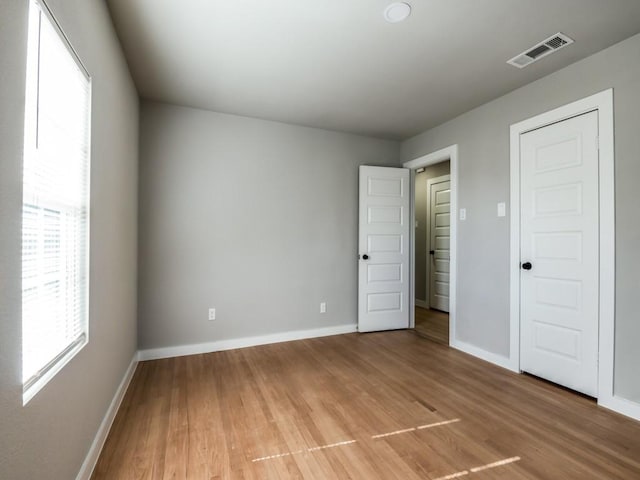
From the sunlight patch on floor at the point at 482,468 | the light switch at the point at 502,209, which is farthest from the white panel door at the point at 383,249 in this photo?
the sunlight patch on floor at the point at 482,468

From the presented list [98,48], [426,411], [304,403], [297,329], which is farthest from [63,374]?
[297,329]

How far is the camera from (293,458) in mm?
1696

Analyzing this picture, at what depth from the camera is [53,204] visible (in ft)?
4.22

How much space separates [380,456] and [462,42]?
272cm

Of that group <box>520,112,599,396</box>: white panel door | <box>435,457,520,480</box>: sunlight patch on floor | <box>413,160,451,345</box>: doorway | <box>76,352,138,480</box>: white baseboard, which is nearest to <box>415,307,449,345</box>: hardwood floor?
<box>413,160,451,345</box>: doorway

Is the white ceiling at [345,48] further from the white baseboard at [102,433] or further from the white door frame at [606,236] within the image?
the white baseboard at [102,433]

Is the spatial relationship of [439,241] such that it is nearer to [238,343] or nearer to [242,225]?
[242,225]

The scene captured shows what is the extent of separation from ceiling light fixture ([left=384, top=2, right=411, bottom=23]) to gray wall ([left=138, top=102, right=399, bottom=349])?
6.47 feet

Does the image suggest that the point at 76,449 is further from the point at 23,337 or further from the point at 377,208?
the point at 377,208

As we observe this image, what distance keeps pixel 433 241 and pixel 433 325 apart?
5.57 ft

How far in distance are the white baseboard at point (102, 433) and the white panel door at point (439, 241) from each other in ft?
15.0

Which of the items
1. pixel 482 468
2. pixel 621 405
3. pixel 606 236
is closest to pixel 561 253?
pixel 606 236

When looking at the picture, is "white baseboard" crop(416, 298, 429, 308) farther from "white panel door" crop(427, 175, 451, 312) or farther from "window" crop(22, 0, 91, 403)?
"window" crop(22, 0, 91, 403)

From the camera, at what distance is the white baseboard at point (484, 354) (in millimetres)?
2930
